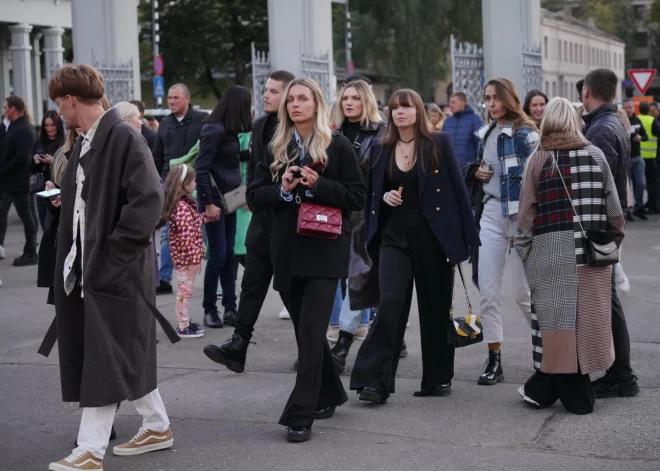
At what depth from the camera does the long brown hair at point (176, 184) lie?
951 centimetres

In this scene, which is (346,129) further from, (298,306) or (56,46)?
(56,46)

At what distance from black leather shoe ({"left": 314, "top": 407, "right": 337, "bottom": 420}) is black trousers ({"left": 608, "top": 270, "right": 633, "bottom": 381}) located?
176cm

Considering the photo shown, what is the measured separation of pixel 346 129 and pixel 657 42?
A: 103m

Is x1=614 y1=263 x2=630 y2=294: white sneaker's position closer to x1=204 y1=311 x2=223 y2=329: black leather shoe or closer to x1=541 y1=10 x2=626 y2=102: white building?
x1=204 y1=311 x2=223 y2=329: black leather shoe

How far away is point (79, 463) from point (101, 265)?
0.93 m

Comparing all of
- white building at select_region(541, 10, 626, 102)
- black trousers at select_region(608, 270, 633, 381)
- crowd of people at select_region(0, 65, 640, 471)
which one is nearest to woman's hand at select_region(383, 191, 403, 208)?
crowd of people at select_region(0, 65, 640, 471)

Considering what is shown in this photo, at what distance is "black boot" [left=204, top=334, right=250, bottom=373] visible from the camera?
24.0 feet

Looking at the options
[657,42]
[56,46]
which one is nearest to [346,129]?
[56,46]

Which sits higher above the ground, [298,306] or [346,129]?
[346,129]

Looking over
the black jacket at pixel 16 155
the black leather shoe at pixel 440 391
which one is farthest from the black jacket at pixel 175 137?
the black leather shoe at pixel 440 391

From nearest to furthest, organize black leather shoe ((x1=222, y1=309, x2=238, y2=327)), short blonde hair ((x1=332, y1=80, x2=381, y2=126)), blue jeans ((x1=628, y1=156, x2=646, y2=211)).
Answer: short blonde hair ((x1=332, y1=80, x2=381, y2=126))
black leather shoe ((x1=222, y1=309, x2=238, y2=327))
blue jeans ((x1=628, y1=156, x2=646, y2=211))

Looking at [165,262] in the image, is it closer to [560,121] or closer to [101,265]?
[560,121]

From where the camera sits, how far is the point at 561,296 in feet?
21.8

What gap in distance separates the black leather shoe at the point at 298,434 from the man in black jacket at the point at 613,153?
199cm
